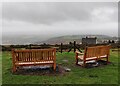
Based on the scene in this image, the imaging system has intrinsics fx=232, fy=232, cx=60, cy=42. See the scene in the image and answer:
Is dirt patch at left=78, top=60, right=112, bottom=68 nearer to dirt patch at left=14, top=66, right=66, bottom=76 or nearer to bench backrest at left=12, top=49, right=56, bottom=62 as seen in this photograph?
dirt patch at left=14, top=66, right=66, bottom=76

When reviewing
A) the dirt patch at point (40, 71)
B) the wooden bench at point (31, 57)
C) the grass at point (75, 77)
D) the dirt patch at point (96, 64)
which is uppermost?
the wooden bench at point (31, 57)

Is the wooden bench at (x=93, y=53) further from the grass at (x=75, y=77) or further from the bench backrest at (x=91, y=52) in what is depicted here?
the grass at (x=75, y=77)

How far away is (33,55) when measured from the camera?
12.1 m

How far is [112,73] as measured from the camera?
12.2 meters

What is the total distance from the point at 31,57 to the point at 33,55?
148 mm

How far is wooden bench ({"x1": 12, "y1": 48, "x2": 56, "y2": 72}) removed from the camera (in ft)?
39.2

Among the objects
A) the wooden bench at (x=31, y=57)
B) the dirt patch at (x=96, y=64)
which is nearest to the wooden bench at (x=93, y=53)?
the dirt patch at (x=96, y=64)

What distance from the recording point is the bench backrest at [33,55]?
11930mm

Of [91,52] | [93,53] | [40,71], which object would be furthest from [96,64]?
[40,71]

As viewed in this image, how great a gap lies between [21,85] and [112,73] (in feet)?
16.3

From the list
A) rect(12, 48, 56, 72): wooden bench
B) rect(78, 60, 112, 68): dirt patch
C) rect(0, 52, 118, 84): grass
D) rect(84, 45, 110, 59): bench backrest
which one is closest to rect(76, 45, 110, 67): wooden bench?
rect(84, 45, 110, 59): bench backrest

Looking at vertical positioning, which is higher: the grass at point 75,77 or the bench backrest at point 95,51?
the bench backrest at point 95,51

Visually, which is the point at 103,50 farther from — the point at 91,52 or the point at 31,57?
the point at 31,57

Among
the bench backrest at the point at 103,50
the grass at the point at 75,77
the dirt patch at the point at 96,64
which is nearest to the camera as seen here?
the grass at the point at 75,77
